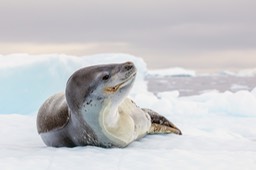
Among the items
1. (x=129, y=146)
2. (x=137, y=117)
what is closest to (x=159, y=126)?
(x=137, y=117)

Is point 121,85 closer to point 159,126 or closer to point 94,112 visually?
point 94,112

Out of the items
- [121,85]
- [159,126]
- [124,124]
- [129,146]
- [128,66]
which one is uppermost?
[128,66]

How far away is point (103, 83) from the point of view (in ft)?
10.6

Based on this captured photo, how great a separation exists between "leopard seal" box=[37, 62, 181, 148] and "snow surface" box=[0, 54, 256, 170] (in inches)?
4.6

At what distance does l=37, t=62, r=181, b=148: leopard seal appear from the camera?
3.25 metres

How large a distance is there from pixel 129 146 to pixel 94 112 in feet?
1.65

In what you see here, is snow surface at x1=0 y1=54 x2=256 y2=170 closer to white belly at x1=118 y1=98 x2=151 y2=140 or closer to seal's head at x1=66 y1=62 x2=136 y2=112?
white belly at x1=118 y1=98 x2=151 y2=140

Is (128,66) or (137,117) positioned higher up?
(128,66)

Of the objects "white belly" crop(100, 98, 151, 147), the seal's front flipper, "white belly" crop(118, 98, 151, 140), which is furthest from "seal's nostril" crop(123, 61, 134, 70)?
the seal's front flipper

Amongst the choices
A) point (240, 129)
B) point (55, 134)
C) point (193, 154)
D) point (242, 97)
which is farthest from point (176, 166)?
point (242, 97)

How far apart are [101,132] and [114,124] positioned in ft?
0.40

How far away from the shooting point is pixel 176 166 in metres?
2.72

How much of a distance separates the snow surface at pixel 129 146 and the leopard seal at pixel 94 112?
116 millimetres

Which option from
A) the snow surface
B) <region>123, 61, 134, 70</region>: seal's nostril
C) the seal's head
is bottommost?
the snow surface
